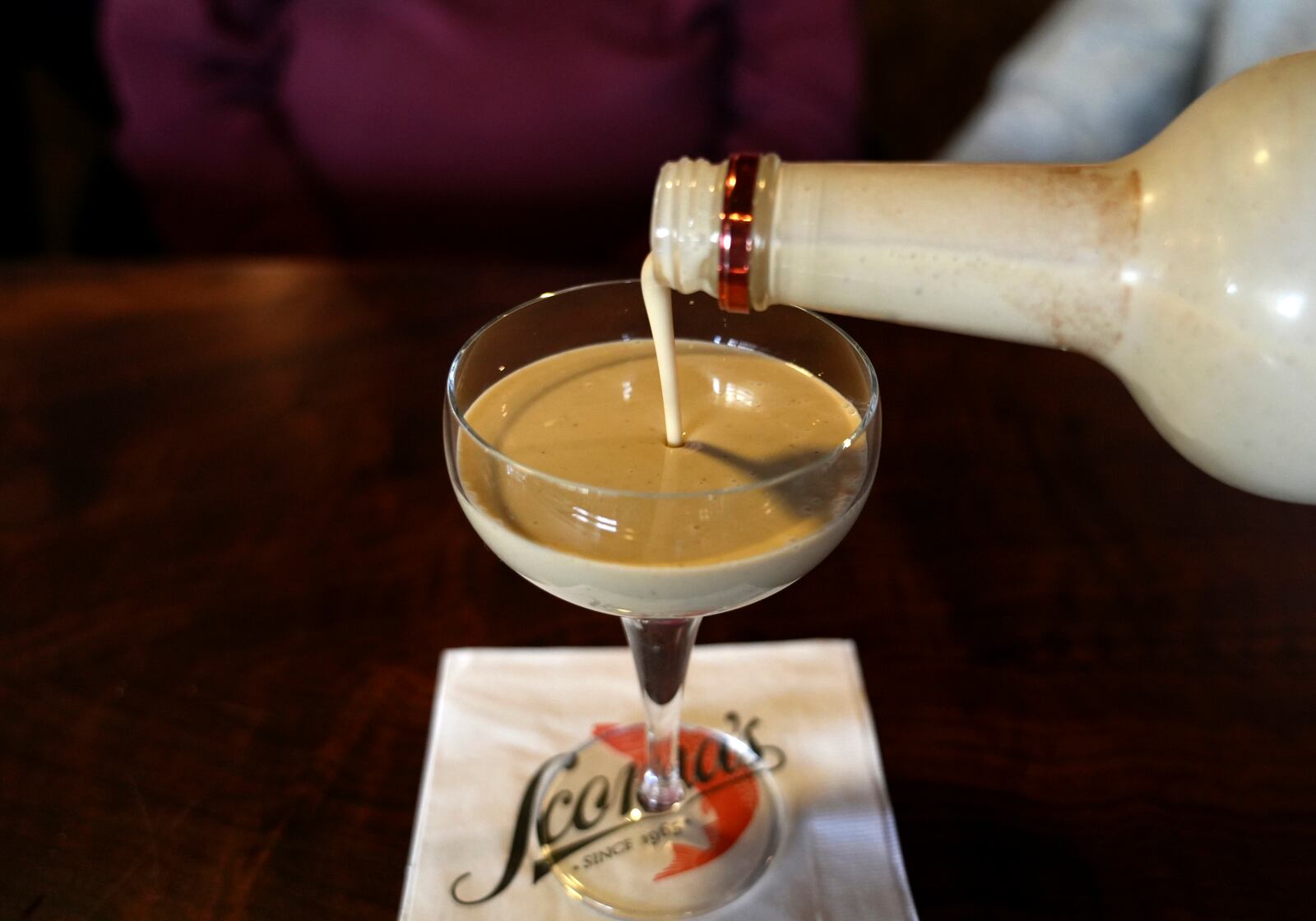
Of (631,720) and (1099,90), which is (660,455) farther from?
(1099,90)

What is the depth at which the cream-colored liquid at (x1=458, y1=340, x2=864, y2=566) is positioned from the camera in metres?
0.50

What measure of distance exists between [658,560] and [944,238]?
19 cm

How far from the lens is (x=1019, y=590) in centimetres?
78

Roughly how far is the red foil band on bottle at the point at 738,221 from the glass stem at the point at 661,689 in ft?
0.68

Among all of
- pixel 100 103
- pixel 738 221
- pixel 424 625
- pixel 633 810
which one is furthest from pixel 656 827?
pixel 100 103

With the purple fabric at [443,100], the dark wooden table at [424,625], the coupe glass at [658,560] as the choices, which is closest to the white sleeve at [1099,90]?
the purple fabric at [443,100]

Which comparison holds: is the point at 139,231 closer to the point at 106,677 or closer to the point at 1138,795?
the point at 106,677

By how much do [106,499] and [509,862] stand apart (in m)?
0.47

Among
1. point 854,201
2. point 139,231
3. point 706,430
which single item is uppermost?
point 854,201

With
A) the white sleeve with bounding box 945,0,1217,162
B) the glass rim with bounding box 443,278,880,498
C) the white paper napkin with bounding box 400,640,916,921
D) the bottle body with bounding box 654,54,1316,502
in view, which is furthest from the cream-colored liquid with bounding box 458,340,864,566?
the white sleeve with bounding box 945,0,1217,162

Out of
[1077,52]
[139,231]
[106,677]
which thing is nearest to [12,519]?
→ [106,677]

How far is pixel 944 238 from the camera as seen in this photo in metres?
0.45

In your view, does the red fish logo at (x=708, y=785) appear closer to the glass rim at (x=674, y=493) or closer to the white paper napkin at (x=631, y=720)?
the white paper napkin at (x=631, y=720)

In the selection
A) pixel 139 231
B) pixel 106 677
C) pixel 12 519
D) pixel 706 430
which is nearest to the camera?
pixel 706 430
